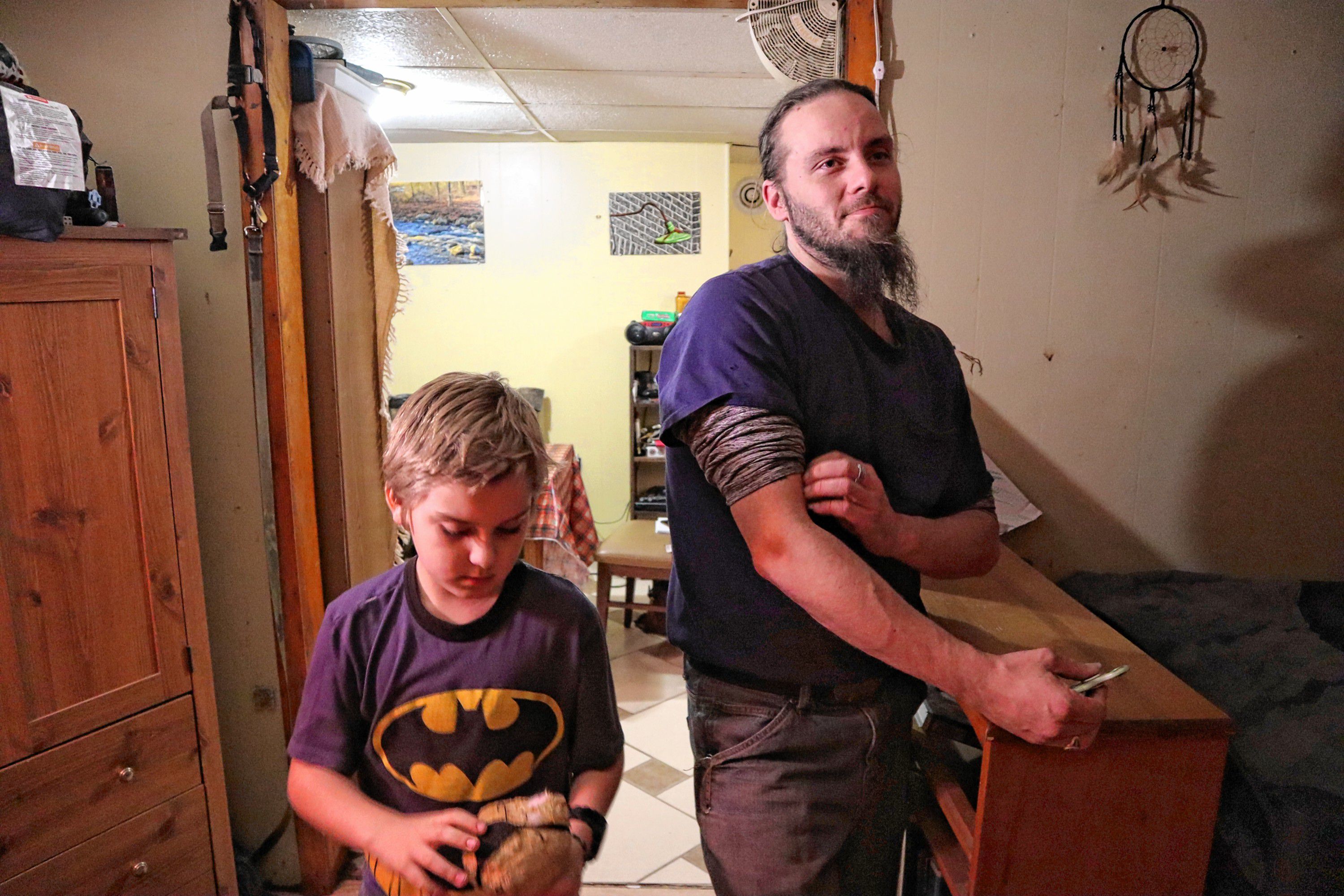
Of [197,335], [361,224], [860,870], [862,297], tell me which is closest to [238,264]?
[197,335]

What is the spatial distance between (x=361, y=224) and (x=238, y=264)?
0.57 meters

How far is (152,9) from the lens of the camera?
Answer: 190cm

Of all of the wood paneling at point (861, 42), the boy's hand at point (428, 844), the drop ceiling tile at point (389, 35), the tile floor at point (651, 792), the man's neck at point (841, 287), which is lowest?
Answer: the tile floor at point (651, 792)

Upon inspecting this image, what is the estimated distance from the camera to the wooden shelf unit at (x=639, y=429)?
4.76m

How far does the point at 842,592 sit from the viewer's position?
969mm

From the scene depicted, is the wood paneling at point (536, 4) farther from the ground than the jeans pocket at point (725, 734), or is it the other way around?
the wood paneling at point (536, 4)

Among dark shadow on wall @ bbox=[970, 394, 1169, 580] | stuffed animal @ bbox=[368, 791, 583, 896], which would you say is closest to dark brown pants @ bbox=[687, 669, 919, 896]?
stuffed animal @ bbox=[368, 791, 583, 896]

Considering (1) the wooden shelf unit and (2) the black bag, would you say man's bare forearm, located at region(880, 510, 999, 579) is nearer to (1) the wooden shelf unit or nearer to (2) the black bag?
(2) the black bag

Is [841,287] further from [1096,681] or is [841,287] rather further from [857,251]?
[1096,681]

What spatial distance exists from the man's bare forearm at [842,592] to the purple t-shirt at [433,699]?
0.88 ft

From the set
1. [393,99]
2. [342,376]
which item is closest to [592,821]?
[342,376]

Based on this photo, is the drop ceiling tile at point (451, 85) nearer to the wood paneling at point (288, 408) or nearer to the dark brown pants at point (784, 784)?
the wood paneling at point (288, 408)

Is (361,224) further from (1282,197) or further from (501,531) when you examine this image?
(1282,197)

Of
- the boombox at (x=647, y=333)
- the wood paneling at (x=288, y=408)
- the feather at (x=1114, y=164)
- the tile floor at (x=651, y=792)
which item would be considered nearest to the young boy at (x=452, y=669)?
the tile floor at (x=651, y=792)
